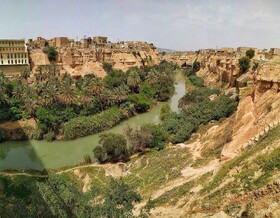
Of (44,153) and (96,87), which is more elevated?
(96,87)

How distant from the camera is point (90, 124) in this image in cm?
4322

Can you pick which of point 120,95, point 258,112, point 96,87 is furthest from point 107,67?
point 258,112

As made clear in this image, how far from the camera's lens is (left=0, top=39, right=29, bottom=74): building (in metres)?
64.8

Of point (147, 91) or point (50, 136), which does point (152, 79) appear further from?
point (50, 136)

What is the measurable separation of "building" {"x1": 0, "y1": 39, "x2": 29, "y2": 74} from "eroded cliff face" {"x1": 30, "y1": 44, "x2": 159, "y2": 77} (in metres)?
2.43

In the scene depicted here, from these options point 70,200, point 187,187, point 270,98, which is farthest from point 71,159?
point 270,98

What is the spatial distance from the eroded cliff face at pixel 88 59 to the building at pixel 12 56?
2.43 m

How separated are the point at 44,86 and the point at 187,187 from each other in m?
38.0

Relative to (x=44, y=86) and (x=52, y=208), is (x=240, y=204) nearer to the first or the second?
(x=52, y=208)

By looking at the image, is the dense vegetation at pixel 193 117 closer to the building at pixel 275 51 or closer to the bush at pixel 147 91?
the bush at pixel 147 91

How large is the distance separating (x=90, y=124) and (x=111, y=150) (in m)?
13.6

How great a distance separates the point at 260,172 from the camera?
14.0m

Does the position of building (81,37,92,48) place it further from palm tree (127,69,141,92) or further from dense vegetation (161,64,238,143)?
dense vegetation (161,64,238,143)

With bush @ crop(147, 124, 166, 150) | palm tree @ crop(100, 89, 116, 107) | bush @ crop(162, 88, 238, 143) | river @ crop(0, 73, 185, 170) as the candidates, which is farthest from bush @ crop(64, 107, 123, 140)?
bush @ crop(147, 124, 166, 150)
